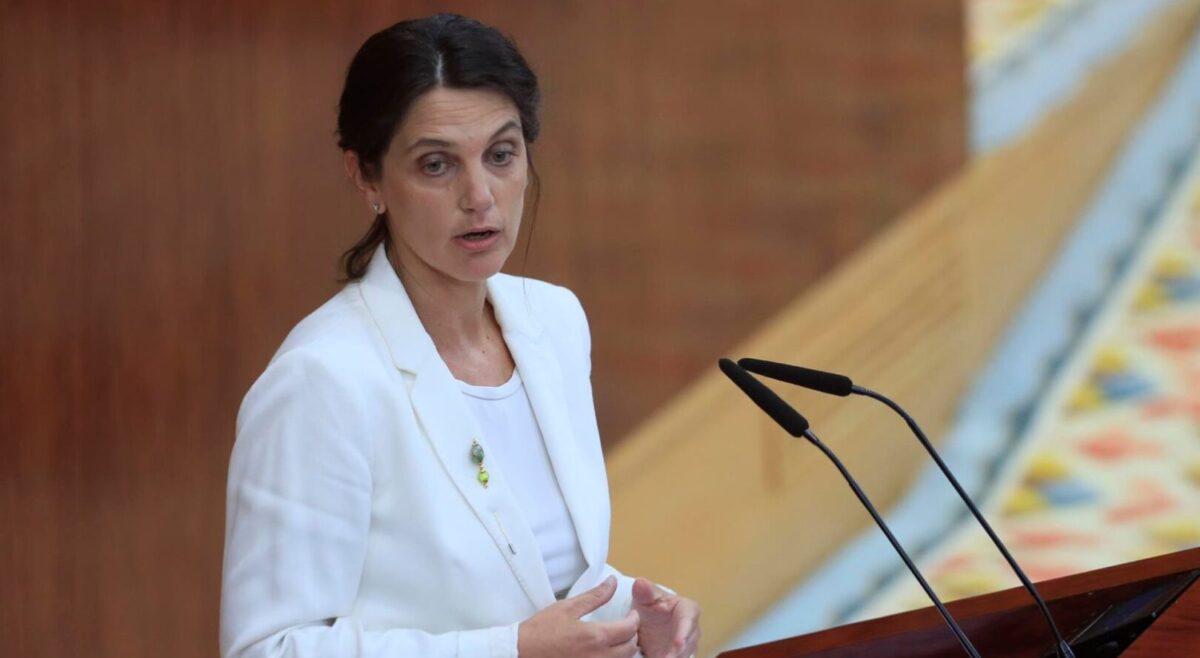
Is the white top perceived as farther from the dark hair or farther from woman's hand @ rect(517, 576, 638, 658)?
the dark hair

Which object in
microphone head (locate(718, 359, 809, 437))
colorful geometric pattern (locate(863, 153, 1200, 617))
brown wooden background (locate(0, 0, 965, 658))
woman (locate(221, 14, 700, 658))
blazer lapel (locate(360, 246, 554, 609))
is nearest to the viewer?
microphone head (locate(718, 359, 809, 437))

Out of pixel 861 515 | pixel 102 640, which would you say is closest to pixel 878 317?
pixel 861 515

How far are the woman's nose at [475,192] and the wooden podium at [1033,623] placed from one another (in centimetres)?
53

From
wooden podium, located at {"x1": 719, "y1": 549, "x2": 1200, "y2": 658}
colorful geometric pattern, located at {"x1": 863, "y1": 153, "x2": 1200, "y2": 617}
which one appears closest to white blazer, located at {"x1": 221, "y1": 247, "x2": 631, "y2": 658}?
wooden podium, located at {"x1": 719, "y1": 549, "x2": 1200, "y2": 658}

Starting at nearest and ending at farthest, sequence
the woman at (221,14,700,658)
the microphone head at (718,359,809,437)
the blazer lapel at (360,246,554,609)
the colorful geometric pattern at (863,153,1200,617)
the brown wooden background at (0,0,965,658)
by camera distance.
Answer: the microphone head at (718,359,809,437) → the woman at (221,14,700,658) → the blazer lapel at (360,246,554,609) → the brown wooden background at (0,0,965,658) → the colorful geometric pattern at (863,153,1200,617)

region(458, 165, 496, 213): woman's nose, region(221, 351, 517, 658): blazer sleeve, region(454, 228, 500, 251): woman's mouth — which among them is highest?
region(458, 165, 496, 213): woman's nose

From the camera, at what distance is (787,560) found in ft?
12.9

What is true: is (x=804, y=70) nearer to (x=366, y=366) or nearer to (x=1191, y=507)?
(x=1191, y=507)

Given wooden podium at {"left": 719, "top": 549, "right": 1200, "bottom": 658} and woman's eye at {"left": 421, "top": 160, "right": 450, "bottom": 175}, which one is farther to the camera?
woman's eye at {"left": 421, "top": 160, "right": 450, "bottom": 175}

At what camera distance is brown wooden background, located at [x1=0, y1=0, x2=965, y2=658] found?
3.14 metres

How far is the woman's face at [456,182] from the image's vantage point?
1637mm

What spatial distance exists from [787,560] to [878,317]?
2.22 feet

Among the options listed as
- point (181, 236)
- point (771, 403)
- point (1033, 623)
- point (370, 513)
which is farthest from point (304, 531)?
point (181, 236)

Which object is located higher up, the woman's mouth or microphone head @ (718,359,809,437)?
the woman's mouth
